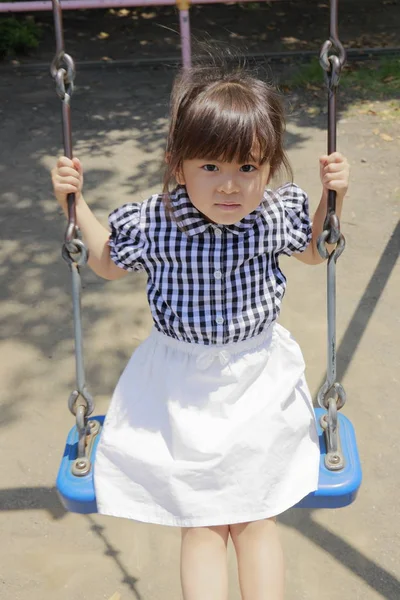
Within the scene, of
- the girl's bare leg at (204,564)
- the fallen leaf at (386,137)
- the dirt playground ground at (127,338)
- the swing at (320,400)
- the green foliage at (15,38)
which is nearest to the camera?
the girl's bare leg at (204,564)

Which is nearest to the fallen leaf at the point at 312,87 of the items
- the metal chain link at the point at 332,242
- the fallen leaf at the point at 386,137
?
the fallen leaf at the point at 386,137

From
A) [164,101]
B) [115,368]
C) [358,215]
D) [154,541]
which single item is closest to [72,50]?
[164,101]

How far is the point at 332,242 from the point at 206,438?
0.53 metres

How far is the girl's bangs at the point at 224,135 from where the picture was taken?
1.83 m

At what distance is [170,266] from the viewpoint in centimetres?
203

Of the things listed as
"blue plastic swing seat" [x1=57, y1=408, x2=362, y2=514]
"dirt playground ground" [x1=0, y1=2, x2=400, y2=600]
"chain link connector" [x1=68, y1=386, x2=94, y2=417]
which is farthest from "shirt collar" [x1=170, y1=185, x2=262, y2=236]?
"dirt playground ground" [x1=0, y1=2, x2=400, y2=600]

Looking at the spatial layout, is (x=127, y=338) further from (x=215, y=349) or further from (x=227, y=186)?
(x=227, y=186)

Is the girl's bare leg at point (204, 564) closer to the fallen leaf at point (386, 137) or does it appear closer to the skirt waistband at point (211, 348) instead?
the skirt waistband at point (211, 348)

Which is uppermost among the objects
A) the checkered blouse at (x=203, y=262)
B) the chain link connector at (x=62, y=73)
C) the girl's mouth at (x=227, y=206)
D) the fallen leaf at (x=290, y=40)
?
the chain link connector at (x=62, y=73)

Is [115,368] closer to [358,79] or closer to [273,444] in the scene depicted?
[273,444]

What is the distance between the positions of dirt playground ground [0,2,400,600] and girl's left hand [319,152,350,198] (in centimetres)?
118

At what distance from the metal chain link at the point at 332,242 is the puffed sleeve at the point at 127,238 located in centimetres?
44

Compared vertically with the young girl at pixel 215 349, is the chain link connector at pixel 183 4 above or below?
above

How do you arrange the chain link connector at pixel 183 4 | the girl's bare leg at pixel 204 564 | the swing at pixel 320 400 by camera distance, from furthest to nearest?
the chain link connector at pixel 183 4 → the swing at pixel 320 400 → the girl's bare leg at pixel 204 564
